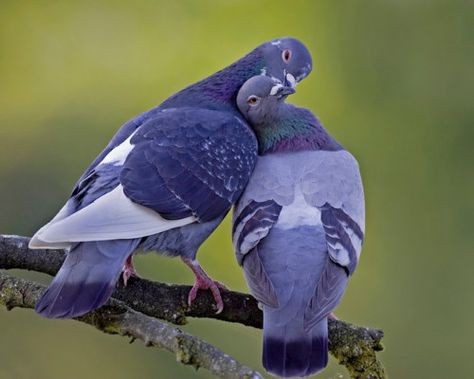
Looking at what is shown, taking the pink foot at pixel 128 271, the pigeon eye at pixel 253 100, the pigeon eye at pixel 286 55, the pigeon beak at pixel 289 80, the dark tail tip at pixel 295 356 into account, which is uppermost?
the pigeon eye at pixel 286 55

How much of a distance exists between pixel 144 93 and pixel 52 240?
4687 millimetres

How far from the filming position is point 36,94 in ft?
33.3

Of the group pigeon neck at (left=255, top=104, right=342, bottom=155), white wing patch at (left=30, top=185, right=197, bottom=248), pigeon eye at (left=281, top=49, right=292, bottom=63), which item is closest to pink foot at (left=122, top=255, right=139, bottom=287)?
white wing patch at (left=30, top=185, right=197, bottom=248)

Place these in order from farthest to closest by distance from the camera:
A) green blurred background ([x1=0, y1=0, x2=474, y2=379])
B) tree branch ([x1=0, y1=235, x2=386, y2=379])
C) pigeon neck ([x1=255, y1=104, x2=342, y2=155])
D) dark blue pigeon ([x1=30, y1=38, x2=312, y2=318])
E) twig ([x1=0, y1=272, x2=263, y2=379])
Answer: green blurred background ([x1=0, y1=0, x2=474, y2=379])
pigeon neck ([x1=255, y1=104, x2=342, y2=155])
tree branch ([x1=0, y1=235, x2=386, y2=379])
dark blue pigeon ([x1=30, y1=38, x2=312, y2=318])
twig ([x1=0, y1=272, x2=263, y2=379])

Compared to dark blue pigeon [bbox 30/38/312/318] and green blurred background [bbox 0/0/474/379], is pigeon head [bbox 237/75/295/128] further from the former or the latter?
green blurred background [bbox 0/0/474/379]

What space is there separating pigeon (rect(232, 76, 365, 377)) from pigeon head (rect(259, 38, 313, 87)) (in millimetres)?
372

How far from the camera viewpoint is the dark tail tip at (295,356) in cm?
516

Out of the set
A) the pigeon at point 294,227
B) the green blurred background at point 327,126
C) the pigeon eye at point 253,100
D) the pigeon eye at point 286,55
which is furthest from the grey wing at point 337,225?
the green blurred background at point 327,126

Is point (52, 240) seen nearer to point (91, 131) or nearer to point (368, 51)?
point (91, 131)

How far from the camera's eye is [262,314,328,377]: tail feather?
5172 mm

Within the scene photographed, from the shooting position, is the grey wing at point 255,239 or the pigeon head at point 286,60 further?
the pigeon head at point 286,60

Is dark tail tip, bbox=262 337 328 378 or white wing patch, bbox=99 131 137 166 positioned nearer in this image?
dark tail tip, bbox=262 337 328 378

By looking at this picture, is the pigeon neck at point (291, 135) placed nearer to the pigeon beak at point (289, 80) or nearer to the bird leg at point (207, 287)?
the pigeon beak at point (289, 80)

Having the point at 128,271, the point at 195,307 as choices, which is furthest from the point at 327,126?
the point at 195,307
